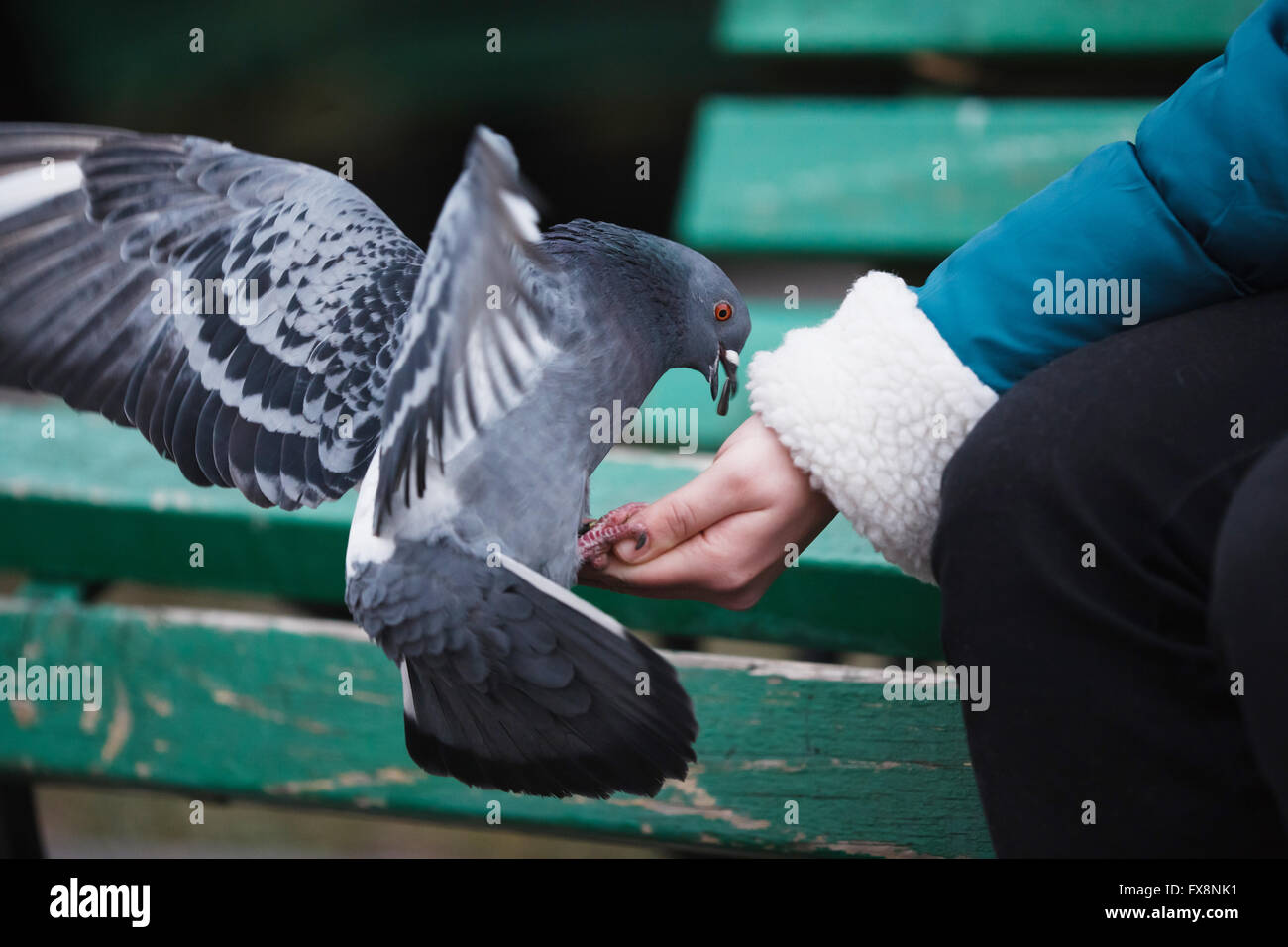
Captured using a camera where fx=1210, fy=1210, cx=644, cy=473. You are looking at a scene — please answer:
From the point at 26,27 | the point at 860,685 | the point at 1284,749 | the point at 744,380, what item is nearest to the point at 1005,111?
the point at 744,380

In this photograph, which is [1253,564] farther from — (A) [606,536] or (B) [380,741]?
(B) [380,741]

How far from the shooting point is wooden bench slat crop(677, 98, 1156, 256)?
7.06 ft

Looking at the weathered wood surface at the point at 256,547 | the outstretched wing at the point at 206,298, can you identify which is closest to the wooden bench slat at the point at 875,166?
the weathered wood surface at the point at 256,547

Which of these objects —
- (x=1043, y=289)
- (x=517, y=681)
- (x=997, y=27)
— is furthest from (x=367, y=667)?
(x=997, y=27)

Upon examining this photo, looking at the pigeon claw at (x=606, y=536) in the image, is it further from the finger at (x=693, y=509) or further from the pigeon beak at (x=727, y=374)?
the pigeon beak at (x=727, y=374)

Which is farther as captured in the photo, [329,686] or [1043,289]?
[329,686]

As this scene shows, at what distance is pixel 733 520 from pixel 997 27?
1.75 m

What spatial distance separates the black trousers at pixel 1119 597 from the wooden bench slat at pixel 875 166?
1161 millimetres

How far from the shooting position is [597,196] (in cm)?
432

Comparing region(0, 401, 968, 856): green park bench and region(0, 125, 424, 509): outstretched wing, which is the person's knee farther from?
region(0, 125, 424, 509): outstretched wing

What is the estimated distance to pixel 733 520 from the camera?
1.17 meters

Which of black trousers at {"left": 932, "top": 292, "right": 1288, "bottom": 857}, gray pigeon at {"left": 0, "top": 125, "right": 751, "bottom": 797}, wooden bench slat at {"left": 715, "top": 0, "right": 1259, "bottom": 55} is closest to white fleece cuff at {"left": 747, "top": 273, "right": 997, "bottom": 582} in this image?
black trousers at {"left": 932, "top": 292, "right": 1288, "bottom": 857}

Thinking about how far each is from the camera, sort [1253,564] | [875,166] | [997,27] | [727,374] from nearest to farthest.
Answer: [1253,564] → [727,374] → [875,166] → [997,27]

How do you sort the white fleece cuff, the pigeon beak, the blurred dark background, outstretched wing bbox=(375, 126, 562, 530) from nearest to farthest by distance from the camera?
outstretched wing bbox=(375, 126, 562, 530), the white fleece cuff, the pigeon beak, the blurred dark background
